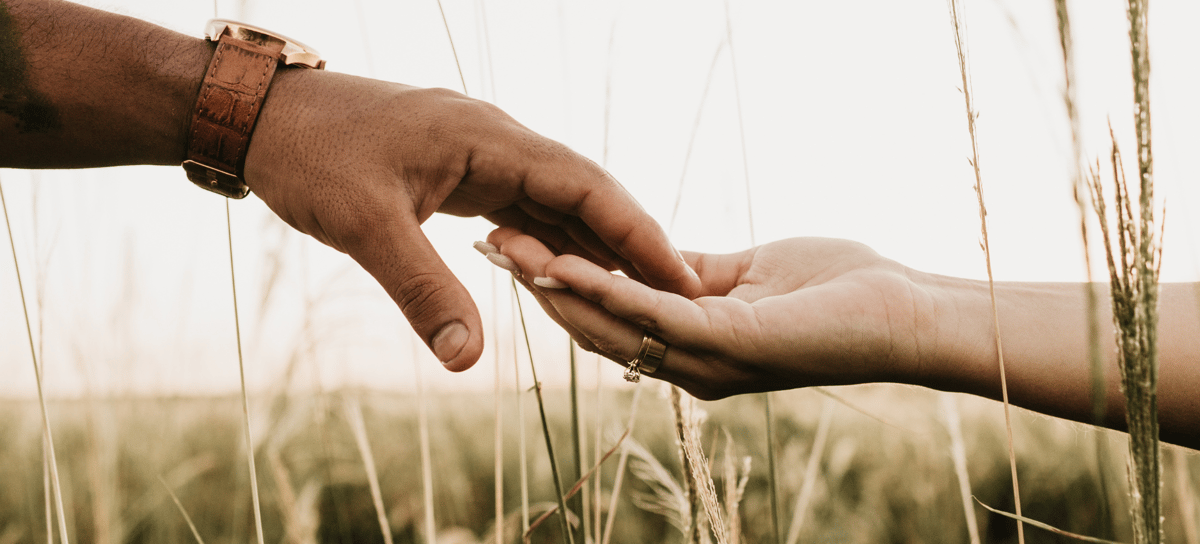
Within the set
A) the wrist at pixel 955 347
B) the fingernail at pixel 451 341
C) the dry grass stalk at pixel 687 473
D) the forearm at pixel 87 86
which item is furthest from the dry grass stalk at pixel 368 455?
the wrist at pixel 955 347

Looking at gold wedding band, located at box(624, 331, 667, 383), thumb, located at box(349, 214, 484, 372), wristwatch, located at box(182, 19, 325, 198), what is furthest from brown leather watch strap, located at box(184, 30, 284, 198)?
gold wedding band, located at box(624, 331, 667, 383)

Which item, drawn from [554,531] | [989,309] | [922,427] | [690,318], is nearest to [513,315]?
[690,318]

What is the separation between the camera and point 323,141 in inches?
36.3

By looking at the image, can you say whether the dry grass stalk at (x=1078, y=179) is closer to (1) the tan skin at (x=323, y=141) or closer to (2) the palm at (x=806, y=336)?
(2) the palm at (x=806, y=336)

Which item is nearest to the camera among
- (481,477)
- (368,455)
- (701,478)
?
(701,478)

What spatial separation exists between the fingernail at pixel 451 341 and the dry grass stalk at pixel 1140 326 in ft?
2.38

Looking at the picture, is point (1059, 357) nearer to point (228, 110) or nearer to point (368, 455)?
point (368, 455)

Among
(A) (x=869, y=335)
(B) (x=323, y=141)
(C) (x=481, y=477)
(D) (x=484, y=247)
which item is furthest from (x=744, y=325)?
(C) (x=481, y=477)

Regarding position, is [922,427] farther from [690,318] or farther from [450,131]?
[450,131]

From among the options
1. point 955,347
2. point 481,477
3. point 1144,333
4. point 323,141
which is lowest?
point 481,477

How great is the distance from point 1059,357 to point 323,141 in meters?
1.29

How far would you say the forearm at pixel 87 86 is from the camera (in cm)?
95

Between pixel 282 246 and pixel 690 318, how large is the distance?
91cm

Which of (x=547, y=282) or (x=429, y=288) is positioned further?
(x=547, y=282)
